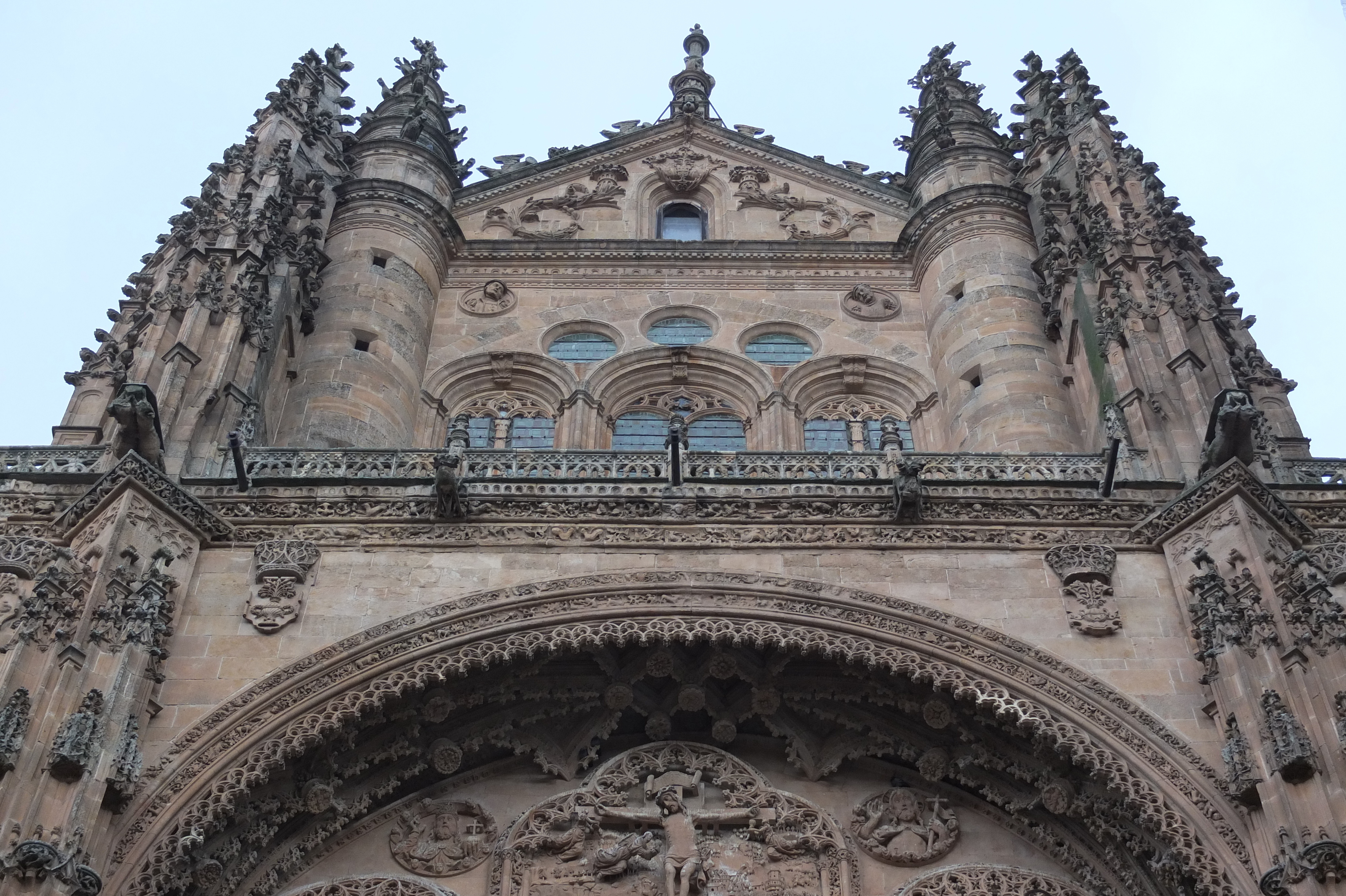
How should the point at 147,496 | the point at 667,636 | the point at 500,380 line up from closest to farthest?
1. the point at 667,636
2. the point at 147,496
3. the point at 500,380

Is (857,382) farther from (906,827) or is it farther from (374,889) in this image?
(374,889)

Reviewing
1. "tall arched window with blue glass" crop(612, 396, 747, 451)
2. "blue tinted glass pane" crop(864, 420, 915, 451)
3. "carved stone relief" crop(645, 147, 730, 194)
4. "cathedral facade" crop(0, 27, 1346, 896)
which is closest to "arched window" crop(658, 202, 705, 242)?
"carved stone relief" crop(645, 147, 730, 194)

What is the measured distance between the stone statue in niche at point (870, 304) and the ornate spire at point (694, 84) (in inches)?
219

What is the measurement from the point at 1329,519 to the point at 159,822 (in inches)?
435

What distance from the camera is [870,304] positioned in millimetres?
24562

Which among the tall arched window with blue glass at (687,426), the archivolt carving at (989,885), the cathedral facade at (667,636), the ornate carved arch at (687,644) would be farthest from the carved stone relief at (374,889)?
the tall arched window with blue glass at (687,426)

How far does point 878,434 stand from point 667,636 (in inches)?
271

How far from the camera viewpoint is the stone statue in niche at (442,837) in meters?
16.0

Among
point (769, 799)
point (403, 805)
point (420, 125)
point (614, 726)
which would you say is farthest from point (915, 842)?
point (420, 125)

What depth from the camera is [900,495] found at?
1741 centimetres

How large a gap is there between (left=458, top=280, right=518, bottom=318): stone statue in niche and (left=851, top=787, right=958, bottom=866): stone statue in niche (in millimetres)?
10213

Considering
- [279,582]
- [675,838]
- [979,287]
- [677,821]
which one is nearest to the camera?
[675,838]

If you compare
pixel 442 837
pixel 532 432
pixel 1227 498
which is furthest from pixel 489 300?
pixel 1227 498

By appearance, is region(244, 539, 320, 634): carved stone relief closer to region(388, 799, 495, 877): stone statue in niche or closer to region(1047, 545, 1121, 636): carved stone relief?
region(388, 799, 495, 877): stone statue in niche
